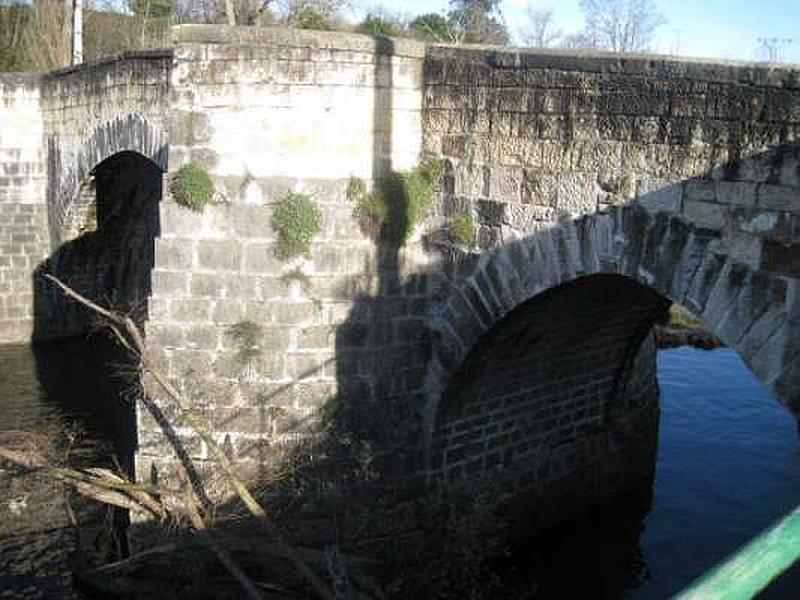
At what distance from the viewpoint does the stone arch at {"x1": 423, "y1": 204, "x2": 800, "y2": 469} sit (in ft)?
18.0

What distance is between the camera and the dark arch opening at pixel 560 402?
8281mm

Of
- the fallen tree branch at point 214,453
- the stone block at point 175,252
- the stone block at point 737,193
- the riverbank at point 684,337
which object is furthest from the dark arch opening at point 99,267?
the stone block at point 737,193

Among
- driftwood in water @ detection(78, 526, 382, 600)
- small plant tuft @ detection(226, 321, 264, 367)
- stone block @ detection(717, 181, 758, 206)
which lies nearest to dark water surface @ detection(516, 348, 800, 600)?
driftwood in water @ detection(78, 526, 382, 600)

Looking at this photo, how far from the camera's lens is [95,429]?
12.8 metres

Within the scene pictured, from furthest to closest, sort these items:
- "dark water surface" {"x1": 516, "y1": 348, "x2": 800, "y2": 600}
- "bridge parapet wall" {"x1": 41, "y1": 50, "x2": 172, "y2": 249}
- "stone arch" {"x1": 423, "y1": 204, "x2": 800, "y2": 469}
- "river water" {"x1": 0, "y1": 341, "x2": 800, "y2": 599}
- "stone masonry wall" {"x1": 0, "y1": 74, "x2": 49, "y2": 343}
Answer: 1. "stone masonry wall" {"x1": 0, "y1": 74, "x2": 49, "y2": 343}
2. "bridge parapet wall" {"x1": 41, "y1": 50, "x2": 172, "y2": 249}
3. "dark water surface" {"x1": 516, "y1": 348, "x2": 800, "y2": 600}
4. "river water" {"x1": 0, "y1": 341, "x2": 800, "y2": 599}
5. "stone arch" {"x1": 423, "y1": 204, "x2": 800, "y2": 469}

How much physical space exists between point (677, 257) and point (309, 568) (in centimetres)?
387

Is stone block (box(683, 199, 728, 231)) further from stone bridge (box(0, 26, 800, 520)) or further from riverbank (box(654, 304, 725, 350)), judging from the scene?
riverbank (box(654, 304, 725, 350))

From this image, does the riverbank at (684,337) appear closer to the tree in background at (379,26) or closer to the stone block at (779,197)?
the tree in background at (379,26)

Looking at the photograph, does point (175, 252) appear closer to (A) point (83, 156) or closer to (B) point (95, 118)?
(B) point (95, 118)

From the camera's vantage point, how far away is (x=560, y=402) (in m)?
9.85

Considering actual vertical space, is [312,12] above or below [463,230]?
above

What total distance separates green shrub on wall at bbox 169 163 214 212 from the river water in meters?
3.61

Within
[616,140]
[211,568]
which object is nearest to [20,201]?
[211,568]

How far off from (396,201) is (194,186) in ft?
5.69
